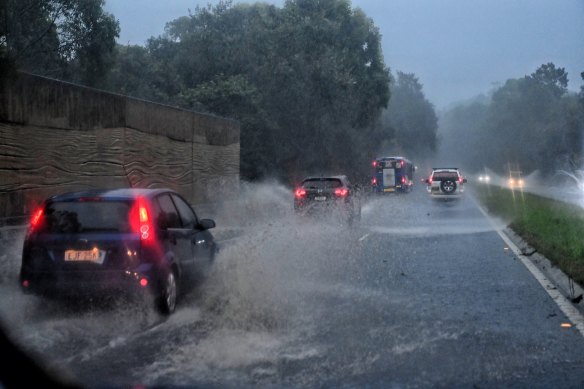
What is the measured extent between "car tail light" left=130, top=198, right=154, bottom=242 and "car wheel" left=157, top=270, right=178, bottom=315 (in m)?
0.50

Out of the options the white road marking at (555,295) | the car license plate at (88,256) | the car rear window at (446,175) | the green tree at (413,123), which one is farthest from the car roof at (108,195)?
the green tree at (413,123)

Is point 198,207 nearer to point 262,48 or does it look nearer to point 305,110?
point 305,110

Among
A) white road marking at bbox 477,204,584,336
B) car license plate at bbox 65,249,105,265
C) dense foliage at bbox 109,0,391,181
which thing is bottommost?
white road marking at bbox 477,204,584,336

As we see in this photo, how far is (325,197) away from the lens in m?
23.2

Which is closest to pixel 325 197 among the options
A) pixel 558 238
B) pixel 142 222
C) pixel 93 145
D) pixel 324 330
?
pixel 93 145

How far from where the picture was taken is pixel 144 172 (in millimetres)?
23109

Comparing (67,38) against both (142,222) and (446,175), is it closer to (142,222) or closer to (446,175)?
(446,175)

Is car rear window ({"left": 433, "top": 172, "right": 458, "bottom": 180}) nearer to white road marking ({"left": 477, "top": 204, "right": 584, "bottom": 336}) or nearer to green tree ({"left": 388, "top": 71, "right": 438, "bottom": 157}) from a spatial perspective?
white road marking ({"left": 477, "top": 204, "right": 584, "bottom": 336})

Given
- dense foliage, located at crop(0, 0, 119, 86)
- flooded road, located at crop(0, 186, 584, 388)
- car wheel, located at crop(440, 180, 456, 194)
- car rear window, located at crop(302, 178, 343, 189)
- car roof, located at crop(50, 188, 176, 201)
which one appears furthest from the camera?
car wheel, located at crop(440, 180, 456, 194)

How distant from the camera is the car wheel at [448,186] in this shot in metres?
41.8

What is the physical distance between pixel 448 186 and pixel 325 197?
20.2m

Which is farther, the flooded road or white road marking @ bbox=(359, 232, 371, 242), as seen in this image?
white road marking @ bbox=(359, 232, 371, 242)

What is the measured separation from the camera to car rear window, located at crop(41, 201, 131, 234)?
8375 mm

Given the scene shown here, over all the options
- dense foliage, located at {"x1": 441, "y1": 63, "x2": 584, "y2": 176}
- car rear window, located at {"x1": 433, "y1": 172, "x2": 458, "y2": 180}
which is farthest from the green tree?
car rear window, located at {"x1": 433, "y1": 172, "x2": 458, "y2": 180}
